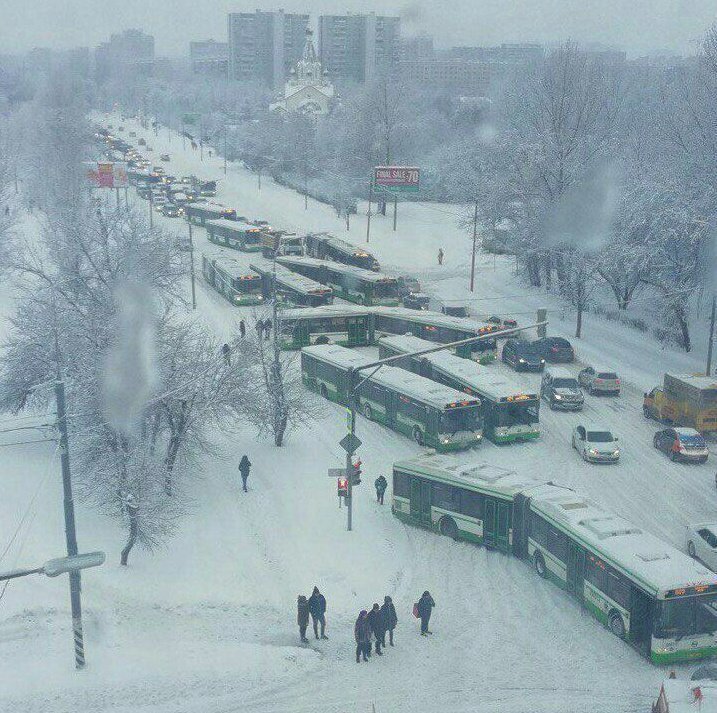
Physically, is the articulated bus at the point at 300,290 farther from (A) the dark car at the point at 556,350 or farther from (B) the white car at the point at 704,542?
(B) the white car at the point at 704,542

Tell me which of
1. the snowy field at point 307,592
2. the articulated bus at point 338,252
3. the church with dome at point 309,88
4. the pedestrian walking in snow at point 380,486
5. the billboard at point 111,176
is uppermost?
the church with dome at point 309,88

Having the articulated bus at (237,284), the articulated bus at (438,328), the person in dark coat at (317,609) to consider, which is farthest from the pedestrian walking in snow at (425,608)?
the articulated bus at (237,284)

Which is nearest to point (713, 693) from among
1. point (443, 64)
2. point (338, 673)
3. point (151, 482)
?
point (338, 673)

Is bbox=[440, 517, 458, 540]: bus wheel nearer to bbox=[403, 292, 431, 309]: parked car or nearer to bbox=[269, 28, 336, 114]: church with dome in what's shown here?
bbox=[403, 292, 431, 309]: parked car

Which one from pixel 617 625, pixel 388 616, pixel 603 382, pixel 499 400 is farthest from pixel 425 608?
pixel 603 382

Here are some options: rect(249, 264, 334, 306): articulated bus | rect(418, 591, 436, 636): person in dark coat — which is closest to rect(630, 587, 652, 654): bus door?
rect(418, 591, 436, 636): person in dark coat
